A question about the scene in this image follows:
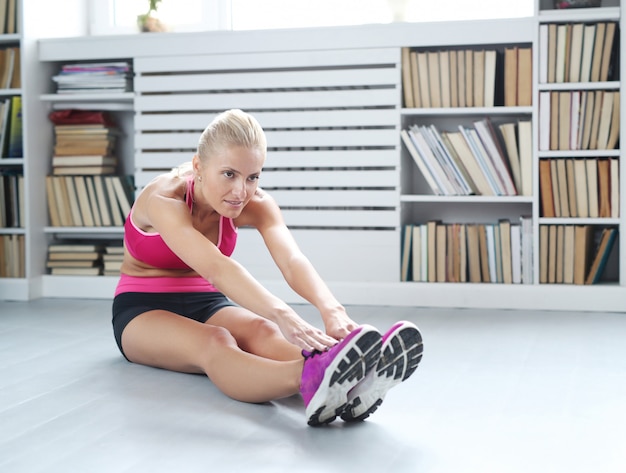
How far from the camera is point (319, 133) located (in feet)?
12.0

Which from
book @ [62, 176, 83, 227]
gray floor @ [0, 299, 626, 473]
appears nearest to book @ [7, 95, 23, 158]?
book @ [62, 176, 83, 227]

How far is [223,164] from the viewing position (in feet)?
6.29

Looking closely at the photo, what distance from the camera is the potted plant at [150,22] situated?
12.8 ft

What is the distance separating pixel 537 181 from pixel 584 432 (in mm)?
1840

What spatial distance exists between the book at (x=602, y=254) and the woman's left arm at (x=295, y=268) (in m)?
1.70

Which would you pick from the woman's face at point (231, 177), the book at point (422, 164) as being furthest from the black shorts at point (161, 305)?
the book at point (422, 164)

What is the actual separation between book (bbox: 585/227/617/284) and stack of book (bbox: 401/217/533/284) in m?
0.24

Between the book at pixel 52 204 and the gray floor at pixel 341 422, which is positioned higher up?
the book at pixel 52 204

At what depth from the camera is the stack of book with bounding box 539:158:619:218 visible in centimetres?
339

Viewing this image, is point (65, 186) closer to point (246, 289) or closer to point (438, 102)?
point (438, 102)

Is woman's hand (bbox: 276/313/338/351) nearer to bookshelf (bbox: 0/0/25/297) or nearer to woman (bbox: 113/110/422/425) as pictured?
woman (bbox: 113/110/422/425)

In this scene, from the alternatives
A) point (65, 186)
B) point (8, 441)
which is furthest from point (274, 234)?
point (65, 186)

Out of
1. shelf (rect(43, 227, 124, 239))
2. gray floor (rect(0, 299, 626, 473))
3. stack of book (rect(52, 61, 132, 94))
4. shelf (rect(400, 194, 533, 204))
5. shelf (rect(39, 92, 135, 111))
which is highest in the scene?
stack of book (rect(52, 61, 132, 94))

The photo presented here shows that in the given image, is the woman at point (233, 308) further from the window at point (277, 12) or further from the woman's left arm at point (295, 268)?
the window at point (277, 12)
